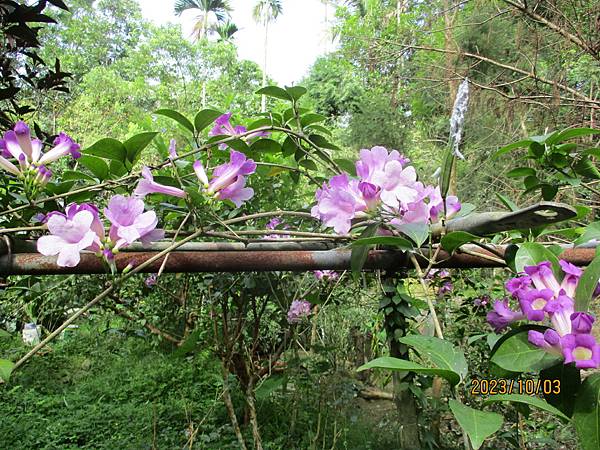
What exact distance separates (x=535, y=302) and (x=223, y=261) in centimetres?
31

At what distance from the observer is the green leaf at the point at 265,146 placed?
775mm

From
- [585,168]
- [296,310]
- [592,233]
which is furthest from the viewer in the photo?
[296,310]

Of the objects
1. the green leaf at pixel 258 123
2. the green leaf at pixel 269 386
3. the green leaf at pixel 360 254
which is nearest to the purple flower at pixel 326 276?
the green leaf at pixel 269 386

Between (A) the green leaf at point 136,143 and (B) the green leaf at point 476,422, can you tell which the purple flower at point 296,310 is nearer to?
(A) the green leaf at point 136,143

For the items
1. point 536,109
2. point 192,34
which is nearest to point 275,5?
point 192,34

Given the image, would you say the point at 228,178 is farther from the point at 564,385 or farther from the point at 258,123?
the point at 564,385

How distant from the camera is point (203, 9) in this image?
17156mm

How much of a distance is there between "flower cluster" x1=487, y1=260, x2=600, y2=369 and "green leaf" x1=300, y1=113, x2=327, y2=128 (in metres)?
0.47

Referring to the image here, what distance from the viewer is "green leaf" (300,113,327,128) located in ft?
2.62

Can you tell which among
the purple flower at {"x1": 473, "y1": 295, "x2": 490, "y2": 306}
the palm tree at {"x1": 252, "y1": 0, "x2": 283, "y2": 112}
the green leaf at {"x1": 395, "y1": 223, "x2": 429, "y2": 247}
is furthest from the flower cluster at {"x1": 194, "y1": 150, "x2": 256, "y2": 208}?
the palm tree at {"x1": 252, "y1": 0, "x2": 283, "y2": 112}

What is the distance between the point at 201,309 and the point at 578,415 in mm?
1462

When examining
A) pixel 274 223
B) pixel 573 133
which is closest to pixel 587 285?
pixel 573 133

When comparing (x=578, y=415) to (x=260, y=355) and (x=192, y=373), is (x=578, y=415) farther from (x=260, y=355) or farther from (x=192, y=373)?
(x=192, y=373)

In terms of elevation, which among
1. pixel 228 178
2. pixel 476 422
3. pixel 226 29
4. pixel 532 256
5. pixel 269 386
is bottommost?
pixel 269 386
